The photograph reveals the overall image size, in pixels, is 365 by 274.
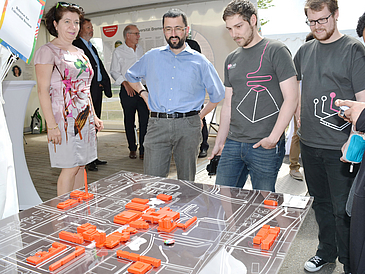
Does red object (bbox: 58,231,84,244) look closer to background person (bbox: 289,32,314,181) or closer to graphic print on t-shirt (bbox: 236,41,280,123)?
graphic print on t-shirt (bbox: 236,41,280,123)

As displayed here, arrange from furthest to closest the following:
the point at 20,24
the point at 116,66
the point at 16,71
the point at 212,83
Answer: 1. the point at 16,71
2. the point at 116,66
3. the point at 212,83
4. the point at 20,24

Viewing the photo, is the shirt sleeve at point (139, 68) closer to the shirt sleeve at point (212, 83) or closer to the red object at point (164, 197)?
the shirt sleeve at point (212, 83)

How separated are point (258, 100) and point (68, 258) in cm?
128

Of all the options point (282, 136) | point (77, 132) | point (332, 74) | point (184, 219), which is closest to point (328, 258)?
point (282, 136)

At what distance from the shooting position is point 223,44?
20.3ft

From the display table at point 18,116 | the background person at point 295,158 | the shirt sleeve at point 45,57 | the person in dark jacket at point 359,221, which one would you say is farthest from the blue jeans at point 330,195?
the display table at point 18,116

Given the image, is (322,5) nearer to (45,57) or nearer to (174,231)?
(174,231)

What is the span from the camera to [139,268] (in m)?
0.88

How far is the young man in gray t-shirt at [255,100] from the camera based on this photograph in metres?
1.75

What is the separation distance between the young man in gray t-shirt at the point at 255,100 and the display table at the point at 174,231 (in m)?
0.43

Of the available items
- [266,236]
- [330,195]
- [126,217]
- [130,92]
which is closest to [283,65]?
[330,195]

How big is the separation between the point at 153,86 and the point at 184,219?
1283mm

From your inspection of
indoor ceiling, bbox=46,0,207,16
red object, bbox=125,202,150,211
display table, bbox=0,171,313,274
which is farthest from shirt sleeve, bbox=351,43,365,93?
indoor ceiling, bbox=46,0,207,16

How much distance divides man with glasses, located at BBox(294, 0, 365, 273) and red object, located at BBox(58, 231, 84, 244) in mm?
1293
